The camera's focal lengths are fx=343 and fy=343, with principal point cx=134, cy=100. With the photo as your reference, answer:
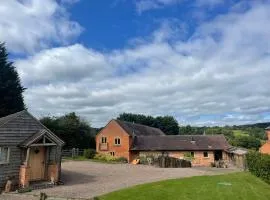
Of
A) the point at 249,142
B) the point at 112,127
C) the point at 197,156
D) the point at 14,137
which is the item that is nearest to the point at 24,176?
the point at 14,137

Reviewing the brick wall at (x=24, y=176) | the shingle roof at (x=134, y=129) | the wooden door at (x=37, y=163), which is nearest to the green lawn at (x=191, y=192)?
the brick wall at (x=24, y=176)

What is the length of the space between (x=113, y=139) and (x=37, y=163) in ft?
105

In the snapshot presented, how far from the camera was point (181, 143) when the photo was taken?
54281 mm

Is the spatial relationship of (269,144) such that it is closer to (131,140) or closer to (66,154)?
(131,140)

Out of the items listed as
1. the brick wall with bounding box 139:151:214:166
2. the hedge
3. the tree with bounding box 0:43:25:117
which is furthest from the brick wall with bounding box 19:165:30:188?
the brick wall with bounding box 139:151:214:166

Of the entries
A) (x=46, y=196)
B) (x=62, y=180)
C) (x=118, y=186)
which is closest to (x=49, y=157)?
(x=62, y=180)

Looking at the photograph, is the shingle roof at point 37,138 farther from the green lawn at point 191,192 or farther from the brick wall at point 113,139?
the brick wall at point 113,139

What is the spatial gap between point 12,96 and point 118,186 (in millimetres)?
30722

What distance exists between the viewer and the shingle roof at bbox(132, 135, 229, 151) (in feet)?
174

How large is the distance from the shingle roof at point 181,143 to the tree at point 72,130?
9.56 meters

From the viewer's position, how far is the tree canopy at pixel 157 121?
3831 inches

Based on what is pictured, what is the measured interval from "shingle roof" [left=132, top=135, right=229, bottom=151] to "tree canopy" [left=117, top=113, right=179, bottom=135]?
40396 mm

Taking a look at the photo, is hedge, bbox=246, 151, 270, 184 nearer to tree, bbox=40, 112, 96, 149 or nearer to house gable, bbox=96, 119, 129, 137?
house gable, bbox=96, 119, 129, 137

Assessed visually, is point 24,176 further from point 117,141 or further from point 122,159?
point 117,141
